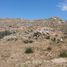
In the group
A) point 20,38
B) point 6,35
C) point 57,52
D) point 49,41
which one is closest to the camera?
point 57,52

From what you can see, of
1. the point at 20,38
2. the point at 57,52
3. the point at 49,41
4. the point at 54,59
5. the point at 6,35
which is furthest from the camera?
the point at 6,35

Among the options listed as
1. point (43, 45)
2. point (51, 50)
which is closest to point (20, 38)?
point (43, 45)

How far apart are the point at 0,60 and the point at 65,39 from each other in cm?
1127

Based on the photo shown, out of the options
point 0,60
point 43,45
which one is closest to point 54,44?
point 43,45

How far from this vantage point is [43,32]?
111ft

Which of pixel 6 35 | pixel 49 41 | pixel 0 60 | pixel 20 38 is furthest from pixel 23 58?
pixel 6 35

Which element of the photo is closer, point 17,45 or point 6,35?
point 17,45

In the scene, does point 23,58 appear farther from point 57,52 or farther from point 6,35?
point 6,35

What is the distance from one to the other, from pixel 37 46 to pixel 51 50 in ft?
8.71

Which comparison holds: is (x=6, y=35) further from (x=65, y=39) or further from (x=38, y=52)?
(x=38, y=52)

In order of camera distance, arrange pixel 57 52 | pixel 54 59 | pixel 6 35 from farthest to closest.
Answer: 1. pixel 6 35
2. pixel 57 52
3. pixel 54 59

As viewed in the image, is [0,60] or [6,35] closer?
[0,60]

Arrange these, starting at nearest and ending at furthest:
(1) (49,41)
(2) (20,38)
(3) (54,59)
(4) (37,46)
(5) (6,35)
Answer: (3) (54,59)
(4) (37,46)
(1) (49,41)
(2) (20,38)
(5) (6,35)

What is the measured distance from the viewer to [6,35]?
35.9 meters
